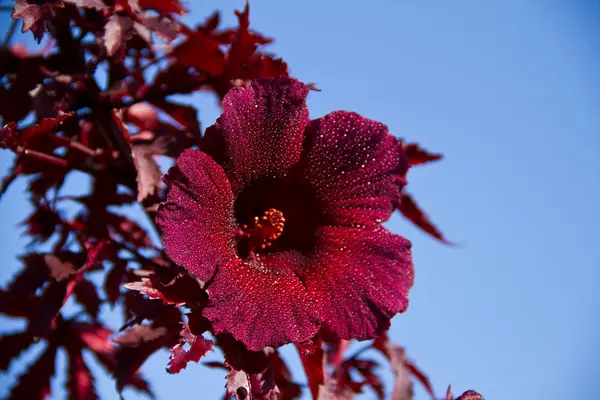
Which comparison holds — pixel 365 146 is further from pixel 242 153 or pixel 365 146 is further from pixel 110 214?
pixel 110 214

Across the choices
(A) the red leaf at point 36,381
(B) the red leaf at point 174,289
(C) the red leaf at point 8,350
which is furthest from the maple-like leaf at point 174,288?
(A) the red leaf at point 36,381

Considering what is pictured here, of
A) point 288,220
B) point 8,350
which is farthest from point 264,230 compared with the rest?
point 8,350

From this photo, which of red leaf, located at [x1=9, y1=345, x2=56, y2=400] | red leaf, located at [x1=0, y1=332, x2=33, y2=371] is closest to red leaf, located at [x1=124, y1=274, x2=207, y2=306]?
red leaf, located at [x1=0, y1=332, x2=33, y2=371]

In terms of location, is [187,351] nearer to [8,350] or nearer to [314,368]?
[314,368]

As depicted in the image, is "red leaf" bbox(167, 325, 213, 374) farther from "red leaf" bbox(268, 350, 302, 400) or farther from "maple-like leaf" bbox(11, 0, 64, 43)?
"maple-like leaf" bbox(11, 0, 64, 43)

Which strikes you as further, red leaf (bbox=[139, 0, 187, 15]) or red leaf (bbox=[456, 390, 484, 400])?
red leaf (bbox=[139, 0, 187, 15])

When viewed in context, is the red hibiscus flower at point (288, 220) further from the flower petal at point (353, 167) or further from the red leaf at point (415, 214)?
the red leaf at point (415, 214)
